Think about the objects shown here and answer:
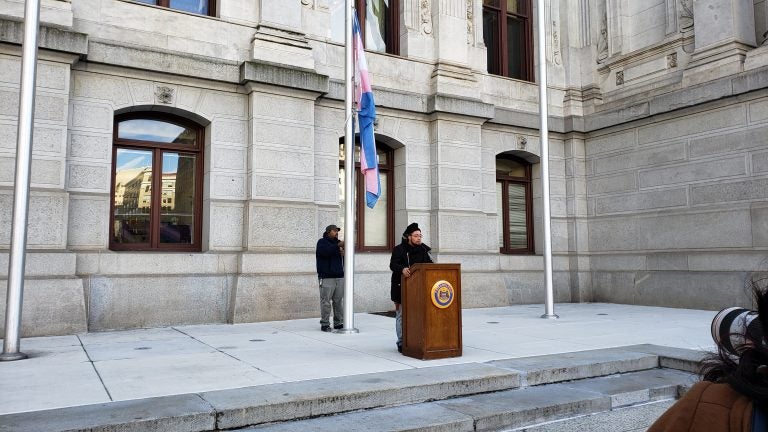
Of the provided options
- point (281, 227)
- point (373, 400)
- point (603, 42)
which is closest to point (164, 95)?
point (281, 227)

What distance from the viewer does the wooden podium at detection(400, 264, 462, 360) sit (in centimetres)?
785

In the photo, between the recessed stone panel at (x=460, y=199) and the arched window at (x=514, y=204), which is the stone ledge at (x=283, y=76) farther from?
the arched window at (x=514, y=204)

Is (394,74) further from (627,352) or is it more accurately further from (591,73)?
(627,352)

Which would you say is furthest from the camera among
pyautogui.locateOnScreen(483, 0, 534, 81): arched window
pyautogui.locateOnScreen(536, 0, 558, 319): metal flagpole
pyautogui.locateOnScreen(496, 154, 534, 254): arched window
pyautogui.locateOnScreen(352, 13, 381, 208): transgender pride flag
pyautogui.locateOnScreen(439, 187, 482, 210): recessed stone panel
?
pyautogui.locateOnScreen(483, 0, 534, 81): arched window

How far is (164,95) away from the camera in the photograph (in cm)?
1179

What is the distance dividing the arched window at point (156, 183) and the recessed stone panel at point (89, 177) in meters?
0.56

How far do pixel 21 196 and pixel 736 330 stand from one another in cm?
837

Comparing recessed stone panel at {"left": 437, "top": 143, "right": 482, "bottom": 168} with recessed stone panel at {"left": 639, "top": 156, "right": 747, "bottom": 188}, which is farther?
recessed stone panel at {"left": 437, "top": 143, "right": 482, "bottom": 168}

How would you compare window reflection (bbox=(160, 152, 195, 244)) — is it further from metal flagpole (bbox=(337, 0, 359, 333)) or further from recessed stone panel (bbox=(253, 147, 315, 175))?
metal flagpole (bbox=(337, 0, 359, 333))

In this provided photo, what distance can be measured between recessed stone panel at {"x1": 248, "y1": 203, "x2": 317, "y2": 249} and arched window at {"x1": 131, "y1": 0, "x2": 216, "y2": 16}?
440 cm

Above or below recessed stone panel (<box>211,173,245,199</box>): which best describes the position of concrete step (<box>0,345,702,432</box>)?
below

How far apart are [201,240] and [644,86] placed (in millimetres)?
11873

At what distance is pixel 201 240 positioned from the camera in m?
12.5

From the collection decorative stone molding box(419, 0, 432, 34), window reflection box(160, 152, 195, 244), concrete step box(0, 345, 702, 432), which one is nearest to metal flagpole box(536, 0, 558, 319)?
decorative stone molding box(419, 0, 432, 34)
